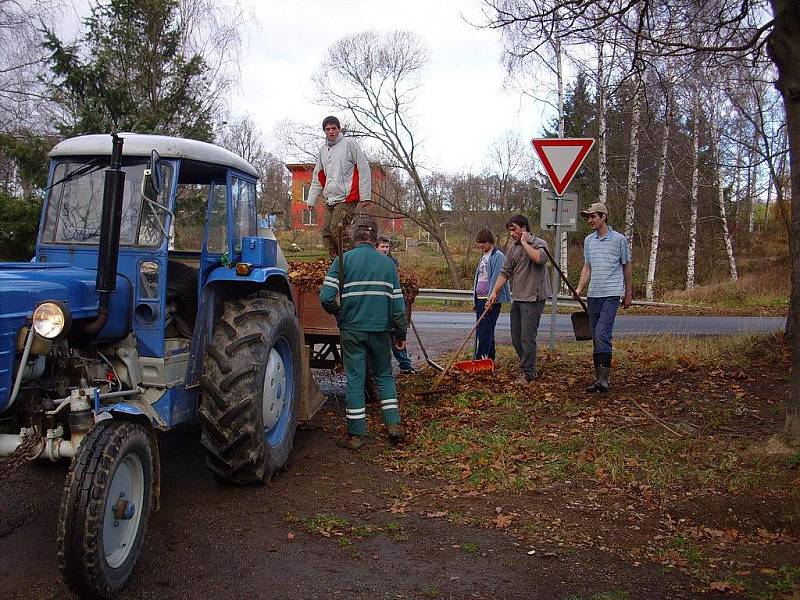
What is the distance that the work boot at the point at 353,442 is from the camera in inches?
252

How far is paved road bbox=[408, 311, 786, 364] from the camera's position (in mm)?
12758

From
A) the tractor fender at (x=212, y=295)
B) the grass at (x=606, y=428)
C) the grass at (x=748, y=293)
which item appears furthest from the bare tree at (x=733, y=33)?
the grass at (x=748, y=293)

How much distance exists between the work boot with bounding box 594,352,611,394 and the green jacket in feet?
7.78

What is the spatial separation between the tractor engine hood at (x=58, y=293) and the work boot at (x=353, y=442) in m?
2.46

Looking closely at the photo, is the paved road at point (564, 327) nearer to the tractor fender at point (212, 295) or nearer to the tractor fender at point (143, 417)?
the tractor fender at point (212, 295)

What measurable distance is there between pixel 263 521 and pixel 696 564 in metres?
2.59

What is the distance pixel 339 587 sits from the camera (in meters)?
3.82

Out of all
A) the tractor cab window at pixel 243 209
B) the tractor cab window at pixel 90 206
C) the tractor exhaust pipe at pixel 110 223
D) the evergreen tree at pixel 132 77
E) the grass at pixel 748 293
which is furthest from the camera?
the grass at pixel 748 293

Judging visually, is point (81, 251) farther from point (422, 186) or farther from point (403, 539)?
point (422, 186)

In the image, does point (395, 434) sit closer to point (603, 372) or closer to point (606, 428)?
point (606, 428)

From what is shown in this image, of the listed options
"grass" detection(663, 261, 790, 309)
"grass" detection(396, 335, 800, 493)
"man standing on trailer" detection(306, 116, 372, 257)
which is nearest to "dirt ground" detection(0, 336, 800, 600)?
"grass" detection(396, 335, 800, 493)

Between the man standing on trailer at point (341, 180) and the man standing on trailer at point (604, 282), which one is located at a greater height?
the man standing on trailer at point (341, 180)

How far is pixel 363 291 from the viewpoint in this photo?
6469mm

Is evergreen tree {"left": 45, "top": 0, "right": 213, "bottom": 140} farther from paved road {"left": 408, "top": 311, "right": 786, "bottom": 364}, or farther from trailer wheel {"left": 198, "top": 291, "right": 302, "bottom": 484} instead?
trailer wheel {"left": 198, "top": 291, "right": 302, "bottom": 484}
